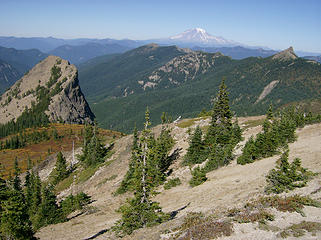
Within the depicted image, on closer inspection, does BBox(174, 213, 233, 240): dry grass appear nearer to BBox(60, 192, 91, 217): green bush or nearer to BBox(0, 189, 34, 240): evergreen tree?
BBox(0, 189, 34, 240): evergreen tree

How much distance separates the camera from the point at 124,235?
2364 centimetres

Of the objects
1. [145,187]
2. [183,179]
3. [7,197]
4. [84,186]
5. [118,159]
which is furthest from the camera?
[118,159]

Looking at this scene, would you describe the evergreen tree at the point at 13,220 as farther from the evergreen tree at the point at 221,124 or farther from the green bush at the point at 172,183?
the evergreen tree at the point at 221,124

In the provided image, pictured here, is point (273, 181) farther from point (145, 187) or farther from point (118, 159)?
point (118, 159)

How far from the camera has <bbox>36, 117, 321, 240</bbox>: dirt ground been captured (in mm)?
17703

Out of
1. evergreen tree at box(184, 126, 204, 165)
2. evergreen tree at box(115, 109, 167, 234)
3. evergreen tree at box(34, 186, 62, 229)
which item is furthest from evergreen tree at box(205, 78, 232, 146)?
evergreen tree at box(34, 186, 62, 229)

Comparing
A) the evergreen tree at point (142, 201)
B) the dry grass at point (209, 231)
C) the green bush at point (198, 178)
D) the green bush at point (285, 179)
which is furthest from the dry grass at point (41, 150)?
the dry grass at point (209, 231)

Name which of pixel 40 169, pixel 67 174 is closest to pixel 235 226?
pixel 67 174

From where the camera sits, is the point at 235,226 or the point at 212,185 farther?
the point at 212,185

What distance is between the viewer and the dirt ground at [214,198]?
58.1 feet

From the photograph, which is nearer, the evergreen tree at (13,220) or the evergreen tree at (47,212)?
the evergreen tree at (13,220)

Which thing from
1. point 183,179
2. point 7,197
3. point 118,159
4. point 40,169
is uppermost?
point 7,197

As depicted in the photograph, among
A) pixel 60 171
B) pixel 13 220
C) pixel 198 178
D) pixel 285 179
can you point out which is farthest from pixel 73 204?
pixel 285 179

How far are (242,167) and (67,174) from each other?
6035cm
